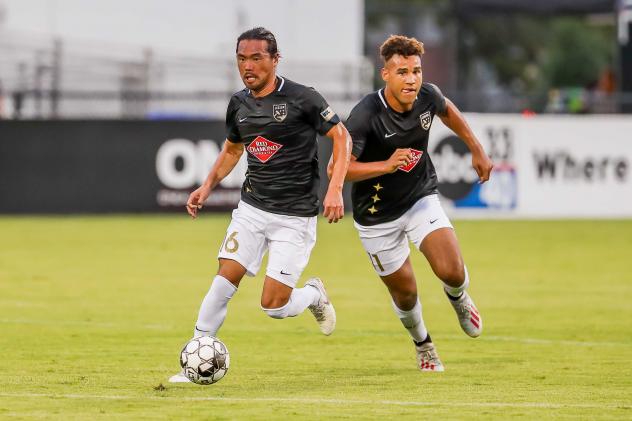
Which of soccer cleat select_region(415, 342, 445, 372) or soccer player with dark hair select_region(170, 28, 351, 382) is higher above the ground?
soccer player with dark hair select_region(170, 28, 351, 382)

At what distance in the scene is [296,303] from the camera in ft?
31.9

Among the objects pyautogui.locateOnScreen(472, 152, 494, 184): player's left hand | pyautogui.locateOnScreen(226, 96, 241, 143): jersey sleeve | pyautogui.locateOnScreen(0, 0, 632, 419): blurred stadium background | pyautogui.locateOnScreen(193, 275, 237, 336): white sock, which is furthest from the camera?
pyautogui.locateOnScreen(472, 152, 494, 184): player's left hand

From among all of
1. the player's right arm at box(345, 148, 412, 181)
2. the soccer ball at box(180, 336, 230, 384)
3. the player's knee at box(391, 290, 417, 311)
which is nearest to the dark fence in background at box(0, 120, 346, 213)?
the player's knee at box(391, 290, 417, 311)

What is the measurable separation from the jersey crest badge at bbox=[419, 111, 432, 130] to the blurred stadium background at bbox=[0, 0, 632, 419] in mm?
1760

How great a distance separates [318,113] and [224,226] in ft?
51.0

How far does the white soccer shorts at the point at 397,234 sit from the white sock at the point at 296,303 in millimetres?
522

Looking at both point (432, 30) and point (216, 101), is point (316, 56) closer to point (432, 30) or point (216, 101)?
point (216, 101)

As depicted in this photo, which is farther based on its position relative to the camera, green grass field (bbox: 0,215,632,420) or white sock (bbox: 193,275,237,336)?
white sock (bbox: 193,275,237,336)

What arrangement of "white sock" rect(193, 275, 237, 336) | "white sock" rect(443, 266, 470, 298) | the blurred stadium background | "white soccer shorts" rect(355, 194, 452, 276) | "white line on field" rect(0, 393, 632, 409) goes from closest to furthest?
1. "white line on field" rect(0, 393, 632, 409)
2. the blurred stadium background
3. "white sock" rect(193, 275, 237, 336)
4. "white sock" rect(443, 266, 470, 298)
5. "white soccer shorts" rect(355, 194, 452, 276)

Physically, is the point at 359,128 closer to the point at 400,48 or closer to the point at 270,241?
the point at 400,48

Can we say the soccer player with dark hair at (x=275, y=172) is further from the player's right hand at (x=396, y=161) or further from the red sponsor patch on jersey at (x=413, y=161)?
the red sponsor patch on jersey at (x=413, y=161)

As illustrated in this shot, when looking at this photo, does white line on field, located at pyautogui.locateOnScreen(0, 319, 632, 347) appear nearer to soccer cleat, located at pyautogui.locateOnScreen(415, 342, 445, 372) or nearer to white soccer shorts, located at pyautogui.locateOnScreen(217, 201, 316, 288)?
soccer cleat, located at pyautogui.locateOnScreen(415, 342, 445, 372)

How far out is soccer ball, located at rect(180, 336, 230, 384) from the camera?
Answer: 8.79 m

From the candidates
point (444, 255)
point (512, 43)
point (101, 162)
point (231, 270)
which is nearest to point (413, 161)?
point (444, 255)
